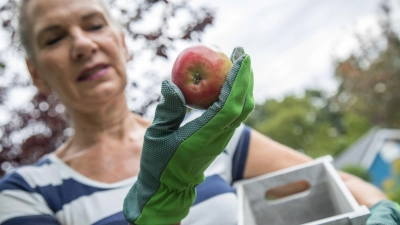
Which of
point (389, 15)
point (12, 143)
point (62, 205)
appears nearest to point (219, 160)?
point (62, 205)

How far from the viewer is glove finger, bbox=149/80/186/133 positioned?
1.17 m

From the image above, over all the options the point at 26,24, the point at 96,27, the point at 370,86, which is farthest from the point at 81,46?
the point at 370,86

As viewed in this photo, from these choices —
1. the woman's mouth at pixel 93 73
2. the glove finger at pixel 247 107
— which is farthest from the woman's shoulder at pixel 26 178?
the glove finger at pixel 247 107

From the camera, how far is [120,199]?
Answer: 5.69 ft

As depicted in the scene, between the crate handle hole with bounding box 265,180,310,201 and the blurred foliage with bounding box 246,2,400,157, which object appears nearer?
the crate handle hole with bounding box 265,180,310,201

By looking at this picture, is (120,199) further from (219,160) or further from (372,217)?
(372,217)

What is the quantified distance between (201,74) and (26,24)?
38.6 inches

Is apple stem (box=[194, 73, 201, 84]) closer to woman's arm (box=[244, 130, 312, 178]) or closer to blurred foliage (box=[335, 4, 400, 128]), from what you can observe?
woman's arm (box=[244, 130, 312, 178])

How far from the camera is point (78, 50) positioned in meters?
1.78

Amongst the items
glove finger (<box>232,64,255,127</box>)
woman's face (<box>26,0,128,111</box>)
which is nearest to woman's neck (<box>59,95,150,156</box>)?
woman's face (<box>26,0,128,111</box>)

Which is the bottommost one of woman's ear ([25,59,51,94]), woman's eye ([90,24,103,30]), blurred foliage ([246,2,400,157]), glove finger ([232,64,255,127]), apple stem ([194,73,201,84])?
blurred foliage ([246,2,400,157])

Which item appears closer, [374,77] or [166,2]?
[166,2]

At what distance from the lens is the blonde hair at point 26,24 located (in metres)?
1.95

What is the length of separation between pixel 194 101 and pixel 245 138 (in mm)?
724
